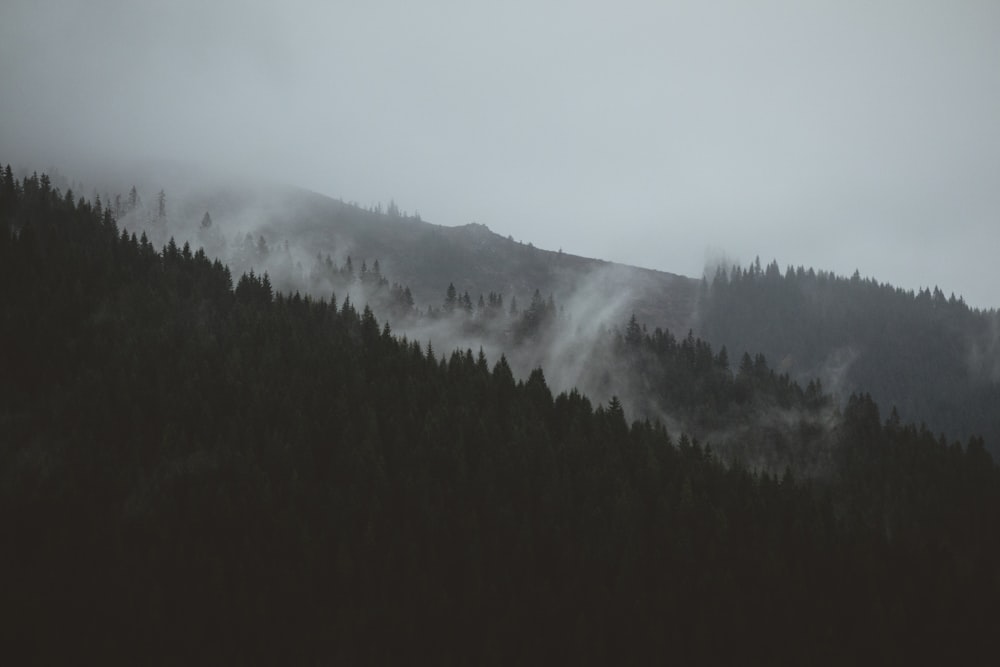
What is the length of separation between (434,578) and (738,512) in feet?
150

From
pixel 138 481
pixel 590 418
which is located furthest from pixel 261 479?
pixel 590 418

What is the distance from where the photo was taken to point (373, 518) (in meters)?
88.7

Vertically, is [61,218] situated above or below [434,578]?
above

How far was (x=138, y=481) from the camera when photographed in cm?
8912

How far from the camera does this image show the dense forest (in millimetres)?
76750

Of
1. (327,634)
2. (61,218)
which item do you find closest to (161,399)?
(327,634)

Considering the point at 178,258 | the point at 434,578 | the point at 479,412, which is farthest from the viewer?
the point at 178,258

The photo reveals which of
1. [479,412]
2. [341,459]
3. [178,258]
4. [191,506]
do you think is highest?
[178,258]

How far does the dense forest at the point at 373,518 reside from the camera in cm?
7675

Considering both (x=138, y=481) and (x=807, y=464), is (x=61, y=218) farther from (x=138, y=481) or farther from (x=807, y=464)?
(x=807, y=464)

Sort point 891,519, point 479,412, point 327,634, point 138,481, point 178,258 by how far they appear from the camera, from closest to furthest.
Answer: point 327,634
point 138,481
point 479,412
point 891,519
point 178,258

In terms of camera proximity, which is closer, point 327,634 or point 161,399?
point 327,634

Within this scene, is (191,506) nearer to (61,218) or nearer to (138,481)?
(138,481)

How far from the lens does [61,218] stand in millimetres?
140375
